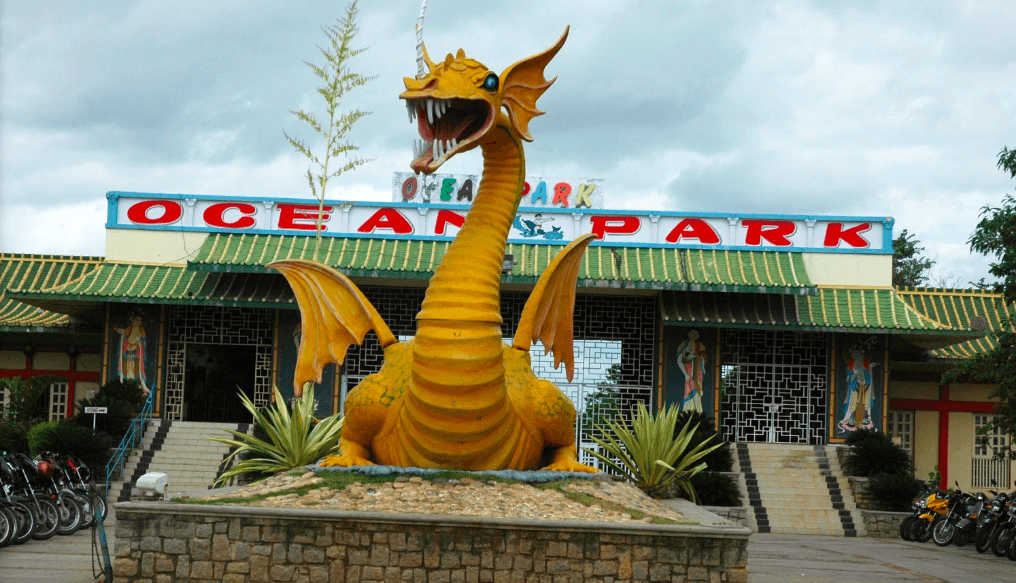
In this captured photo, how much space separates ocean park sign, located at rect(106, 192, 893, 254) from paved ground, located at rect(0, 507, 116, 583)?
8364 mm

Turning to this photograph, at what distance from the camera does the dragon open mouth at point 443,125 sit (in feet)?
27.4

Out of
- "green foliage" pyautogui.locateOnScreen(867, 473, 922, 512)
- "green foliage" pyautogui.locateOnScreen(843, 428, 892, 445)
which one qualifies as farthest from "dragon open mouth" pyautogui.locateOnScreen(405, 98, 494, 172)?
"green foliage" pyautogui.locateOnScreen(843, 428, 892, 445)

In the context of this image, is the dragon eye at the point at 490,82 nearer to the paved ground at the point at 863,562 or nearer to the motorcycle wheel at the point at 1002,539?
the paved ground at the point at 863,562

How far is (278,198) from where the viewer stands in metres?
19.9

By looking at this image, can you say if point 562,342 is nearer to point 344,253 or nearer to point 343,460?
point 343,460

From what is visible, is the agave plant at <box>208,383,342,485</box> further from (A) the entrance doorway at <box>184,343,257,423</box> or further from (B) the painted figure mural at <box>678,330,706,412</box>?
(A) the entrance doorway at <box>184,343,257,423</box>

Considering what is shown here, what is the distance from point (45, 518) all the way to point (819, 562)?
8881 mm

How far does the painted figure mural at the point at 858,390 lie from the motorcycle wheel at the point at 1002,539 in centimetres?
512

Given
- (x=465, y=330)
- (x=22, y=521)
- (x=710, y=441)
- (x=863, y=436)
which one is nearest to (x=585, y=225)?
(x=710, y=441)

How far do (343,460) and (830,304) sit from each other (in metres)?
12.3

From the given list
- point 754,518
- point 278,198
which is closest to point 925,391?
point 754,518

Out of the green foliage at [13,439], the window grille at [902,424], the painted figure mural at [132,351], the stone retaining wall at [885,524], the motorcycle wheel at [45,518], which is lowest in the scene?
the stone retaining wall at [885,524]

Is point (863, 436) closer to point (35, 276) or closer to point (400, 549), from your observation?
point (400, 549)

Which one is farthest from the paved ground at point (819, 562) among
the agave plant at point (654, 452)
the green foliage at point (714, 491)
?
the agave plant at point (654, 452)
